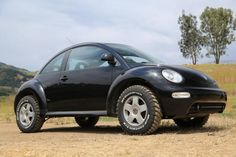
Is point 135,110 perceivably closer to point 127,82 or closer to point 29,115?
point 127,82

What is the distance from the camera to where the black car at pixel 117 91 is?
296 inches

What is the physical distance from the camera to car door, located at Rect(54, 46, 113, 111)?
27.5 ft

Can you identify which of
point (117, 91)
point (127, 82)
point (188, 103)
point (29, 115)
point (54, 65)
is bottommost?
point (29, 115)

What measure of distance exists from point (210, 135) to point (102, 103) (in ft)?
6.68

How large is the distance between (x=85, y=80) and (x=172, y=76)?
5.75 feet

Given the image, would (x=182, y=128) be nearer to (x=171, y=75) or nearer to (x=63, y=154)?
(x=171, y=75)

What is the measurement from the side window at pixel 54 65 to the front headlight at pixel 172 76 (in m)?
2.58

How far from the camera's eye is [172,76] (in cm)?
762

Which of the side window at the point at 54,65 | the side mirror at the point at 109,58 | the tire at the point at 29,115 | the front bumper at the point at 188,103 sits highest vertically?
the side mirror at the point at 109,58

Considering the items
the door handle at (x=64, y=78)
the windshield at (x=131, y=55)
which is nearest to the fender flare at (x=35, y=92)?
the door handle at (x=64, y=78)

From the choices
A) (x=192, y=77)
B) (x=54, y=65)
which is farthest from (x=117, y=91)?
(x=54, y=65)

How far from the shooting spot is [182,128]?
905cm

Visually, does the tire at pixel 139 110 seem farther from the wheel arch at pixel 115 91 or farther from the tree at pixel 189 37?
the tree at pixel 189 37

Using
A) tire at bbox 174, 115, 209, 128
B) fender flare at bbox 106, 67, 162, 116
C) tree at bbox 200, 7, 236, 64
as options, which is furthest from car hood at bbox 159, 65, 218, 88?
tree at bbox 200, 7, 236, 64
